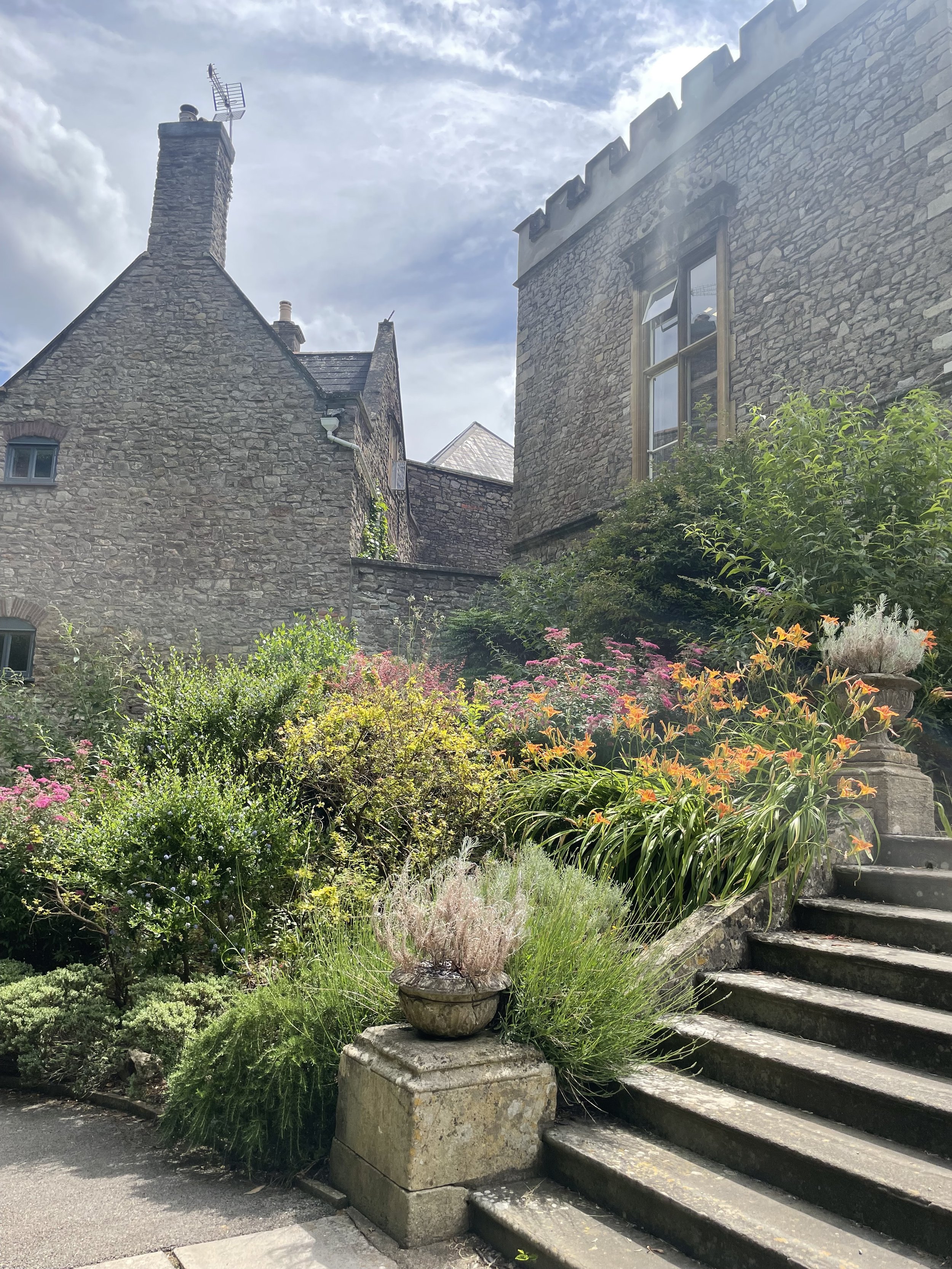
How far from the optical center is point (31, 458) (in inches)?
512

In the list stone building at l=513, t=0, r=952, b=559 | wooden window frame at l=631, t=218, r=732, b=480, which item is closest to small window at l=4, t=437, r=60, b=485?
stone building at l=513, t=0, r=952, b=559

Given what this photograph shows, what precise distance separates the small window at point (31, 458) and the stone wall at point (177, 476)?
0.65 feet

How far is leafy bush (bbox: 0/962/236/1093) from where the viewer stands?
349 cm

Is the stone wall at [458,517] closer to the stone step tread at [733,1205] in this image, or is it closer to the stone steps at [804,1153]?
the stone steps at [804,1153]

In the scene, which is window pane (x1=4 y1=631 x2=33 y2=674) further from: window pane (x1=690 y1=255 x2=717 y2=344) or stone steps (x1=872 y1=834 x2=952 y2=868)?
stone steps (x1=872 y1=834 x2=952 y2=868)

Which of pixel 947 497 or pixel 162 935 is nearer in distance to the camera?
pixel 162 935

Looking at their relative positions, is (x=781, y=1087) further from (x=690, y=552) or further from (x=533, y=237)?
(x=533, y=237)

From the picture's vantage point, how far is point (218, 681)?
564 cm

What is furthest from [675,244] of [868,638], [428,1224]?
[428,1224]

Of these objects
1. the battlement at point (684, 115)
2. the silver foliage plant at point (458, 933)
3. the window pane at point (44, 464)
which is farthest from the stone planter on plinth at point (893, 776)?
the window pane at point (44, 464)

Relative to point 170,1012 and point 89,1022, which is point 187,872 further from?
point 89,1022

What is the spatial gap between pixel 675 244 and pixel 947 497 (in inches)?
269

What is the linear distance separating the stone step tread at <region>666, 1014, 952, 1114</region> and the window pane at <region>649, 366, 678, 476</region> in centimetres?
886

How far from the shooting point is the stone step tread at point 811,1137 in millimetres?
2086
